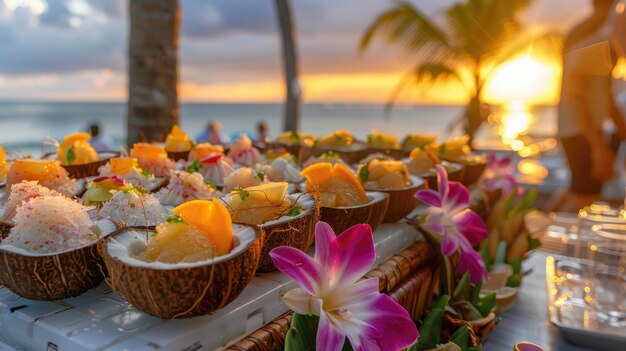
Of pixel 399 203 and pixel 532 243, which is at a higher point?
pixel 399 203

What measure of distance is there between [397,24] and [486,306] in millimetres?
6687

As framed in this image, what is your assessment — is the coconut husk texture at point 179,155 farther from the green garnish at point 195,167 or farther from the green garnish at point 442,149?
the green garnish at point 442,149

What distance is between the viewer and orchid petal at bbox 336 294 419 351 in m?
0.79

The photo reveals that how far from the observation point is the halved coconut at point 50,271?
891mm

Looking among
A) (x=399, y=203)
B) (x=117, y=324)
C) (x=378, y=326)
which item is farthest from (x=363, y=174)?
(x=117, y=324)

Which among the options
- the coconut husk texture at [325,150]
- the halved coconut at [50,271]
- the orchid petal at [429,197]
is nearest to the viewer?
the halved coconut at [50,271]

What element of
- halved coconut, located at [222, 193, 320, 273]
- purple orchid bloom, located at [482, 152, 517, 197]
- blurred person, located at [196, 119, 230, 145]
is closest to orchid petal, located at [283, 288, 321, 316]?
halved coconut, located at [222, 193, 320, 273]

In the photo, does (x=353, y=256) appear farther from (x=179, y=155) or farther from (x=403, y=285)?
(x=179, y=155)

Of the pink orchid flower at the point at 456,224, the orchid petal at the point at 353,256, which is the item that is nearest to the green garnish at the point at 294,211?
the orchid petal at the point at 353,256

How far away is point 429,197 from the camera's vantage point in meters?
1.41

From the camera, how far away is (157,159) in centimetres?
170

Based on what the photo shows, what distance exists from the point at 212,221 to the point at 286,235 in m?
0.22

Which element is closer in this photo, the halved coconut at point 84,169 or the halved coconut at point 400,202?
the halved coconut at point 400,202

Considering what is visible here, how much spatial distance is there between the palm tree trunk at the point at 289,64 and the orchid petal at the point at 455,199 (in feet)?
18.6
